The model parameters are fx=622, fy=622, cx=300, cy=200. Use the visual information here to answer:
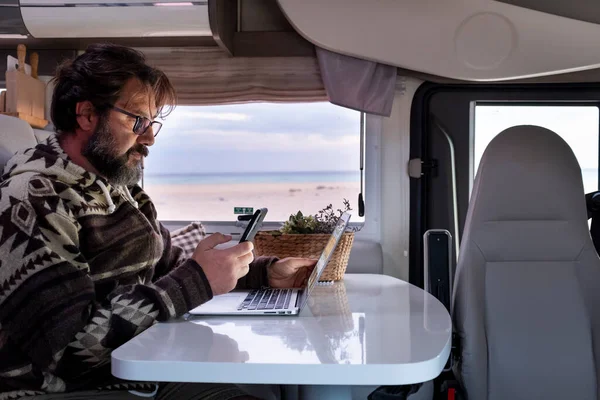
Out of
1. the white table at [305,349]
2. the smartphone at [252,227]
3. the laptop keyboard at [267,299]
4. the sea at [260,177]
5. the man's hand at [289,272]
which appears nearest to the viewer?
the white table at [305,349]

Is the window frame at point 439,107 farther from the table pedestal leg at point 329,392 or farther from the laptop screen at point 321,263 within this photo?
the table pedestal leg at point 329,392

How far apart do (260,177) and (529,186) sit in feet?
4.33

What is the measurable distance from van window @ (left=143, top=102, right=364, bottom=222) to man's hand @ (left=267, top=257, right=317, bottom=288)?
103cm

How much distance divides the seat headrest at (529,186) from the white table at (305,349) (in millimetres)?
524

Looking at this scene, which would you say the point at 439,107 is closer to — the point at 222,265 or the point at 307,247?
the point at 307,247

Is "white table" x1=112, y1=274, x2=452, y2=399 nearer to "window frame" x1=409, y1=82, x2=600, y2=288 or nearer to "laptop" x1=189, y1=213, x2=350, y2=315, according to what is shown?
"laptop" x1=189, y1=213, x2=350, y2=315

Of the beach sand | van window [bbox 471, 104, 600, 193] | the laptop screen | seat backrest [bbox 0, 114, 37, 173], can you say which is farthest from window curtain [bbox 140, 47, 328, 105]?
the laptop screen

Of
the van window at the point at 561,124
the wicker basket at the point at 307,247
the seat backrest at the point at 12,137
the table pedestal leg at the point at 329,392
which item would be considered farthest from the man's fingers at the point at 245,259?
the van window at the point at 561,124

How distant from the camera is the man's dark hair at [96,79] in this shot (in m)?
1.48

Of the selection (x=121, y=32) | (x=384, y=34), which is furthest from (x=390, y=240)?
(x=121, y=32)

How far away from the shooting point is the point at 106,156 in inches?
57.3

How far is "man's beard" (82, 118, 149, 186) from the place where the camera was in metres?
1.45

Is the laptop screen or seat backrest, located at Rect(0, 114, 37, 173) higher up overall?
seat backrest, located at Rect(0, 114, 37, 173)

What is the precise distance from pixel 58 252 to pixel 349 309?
2.10ft
